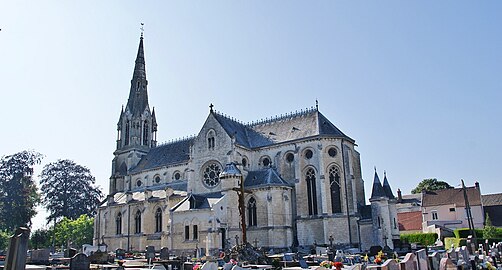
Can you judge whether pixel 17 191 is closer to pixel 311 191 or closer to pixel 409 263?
pixel 311 191

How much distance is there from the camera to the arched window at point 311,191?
38.9 m

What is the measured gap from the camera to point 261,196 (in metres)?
38.9

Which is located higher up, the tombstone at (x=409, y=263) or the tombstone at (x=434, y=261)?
the tombstone at (x=409, y=263)

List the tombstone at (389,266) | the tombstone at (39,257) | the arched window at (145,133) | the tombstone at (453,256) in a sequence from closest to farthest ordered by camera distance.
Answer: the tombstone at (389,266) < the tombstone at (453,256) < the tombstone at (39,257) < the arched window at (145,133)

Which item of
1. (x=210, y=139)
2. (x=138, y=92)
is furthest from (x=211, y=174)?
(x=138, y=92)

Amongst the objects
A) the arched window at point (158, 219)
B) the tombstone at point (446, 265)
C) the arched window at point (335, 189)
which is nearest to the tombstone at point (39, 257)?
the tombstone at point (446, 265)

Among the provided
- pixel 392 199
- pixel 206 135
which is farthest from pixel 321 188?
pixel 206 135

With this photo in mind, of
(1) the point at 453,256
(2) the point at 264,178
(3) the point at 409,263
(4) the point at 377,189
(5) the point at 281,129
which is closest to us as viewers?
(3) the point at 409,263

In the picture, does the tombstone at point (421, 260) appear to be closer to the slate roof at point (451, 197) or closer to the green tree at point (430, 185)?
the slate roof at point (451, 197)

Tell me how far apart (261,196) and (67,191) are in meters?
40.1

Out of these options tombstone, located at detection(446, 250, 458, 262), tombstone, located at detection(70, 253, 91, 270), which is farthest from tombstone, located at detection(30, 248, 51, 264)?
tombstone, located at detection(446, 250, 458, 262)

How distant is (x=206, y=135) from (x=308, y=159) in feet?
35.6

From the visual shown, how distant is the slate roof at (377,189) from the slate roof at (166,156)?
2151cm

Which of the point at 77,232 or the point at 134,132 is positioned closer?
the point at 77,232
